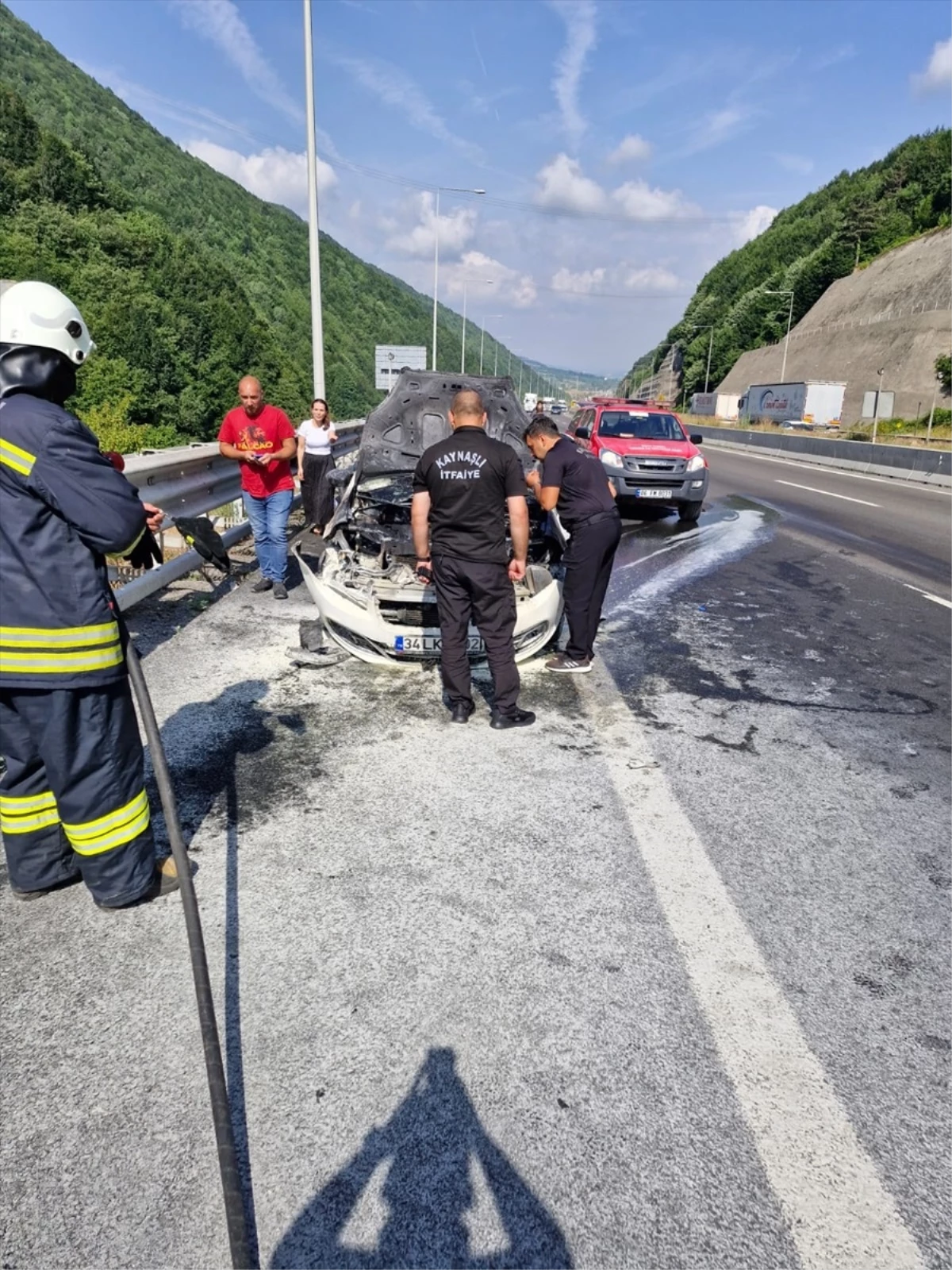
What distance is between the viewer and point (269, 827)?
3270mm

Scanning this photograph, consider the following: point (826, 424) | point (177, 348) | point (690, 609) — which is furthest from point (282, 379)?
point (690, 609)

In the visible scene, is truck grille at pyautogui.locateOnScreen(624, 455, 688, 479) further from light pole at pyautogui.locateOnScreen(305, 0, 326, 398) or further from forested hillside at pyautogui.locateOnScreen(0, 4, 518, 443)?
forested hillside at pyautogui.locateOnScreen(0, 4, 518, 443)

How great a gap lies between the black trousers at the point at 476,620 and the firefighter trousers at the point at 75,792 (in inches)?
80.9

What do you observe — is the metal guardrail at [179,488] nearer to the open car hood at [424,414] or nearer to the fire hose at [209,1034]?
the open car hood at [424,414]

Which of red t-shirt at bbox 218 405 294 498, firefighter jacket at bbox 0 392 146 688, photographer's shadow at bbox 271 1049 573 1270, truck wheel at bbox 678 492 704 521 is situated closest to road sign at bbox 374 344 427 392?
truck wheel at bbox 678 492 704 521

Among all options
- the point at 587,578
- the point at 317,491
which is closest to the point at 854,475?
the point at 317,491

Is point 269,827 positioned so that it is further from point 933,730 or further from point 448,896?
point 933,730

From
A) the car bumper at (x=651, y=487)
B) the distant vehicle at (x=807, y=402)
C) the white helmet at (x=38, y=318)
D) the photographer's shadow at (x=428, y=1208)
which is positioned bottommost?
the photographer's shadow at (x=428, y=1208)

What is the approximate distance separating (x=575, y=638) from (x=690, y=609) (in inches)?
87.1

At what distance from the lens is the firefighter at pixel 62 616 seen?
8.00ft

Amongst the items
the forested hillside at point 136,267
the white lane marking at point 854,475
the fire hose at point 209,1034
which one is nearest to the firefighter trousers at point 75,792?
the fire hose at point 209,1034

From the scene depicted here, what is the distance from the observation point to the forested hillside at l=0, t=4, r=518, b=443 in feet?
164

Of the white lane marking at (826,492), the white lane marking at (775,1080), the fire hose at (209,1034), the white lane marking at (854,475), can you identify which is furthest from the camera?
the white lane marking at (854,475)

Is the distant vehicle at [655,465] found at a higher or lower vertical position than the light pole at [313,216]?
lower
